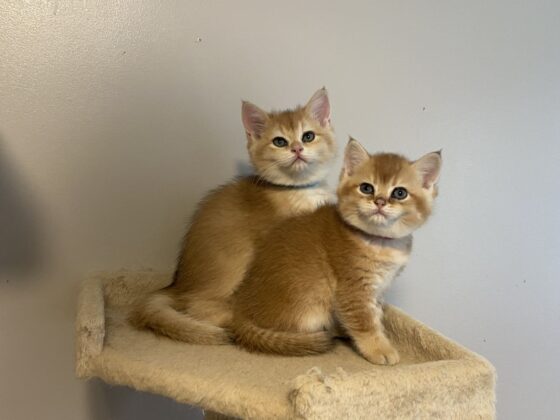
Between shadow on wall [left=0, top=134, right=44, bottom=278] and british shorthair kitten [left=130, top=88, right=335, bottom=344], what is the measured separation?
313mm

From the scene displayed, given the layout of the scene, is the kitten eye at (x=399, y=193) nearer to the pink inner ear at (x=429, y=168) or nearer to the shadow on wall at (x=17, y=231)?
the pink inner ear at (x=429, y=168)

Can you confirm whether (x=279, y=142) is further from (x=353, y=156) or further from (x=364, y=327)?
(x=364, y=327)

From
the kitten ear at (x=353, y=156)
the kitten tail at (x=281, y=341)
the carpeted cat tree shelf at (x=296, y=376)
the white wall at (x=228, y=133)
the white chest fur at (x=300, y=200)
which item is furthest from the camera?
the white wall at (x=228, y=133)

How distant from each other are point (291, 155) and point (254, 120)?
0.44ft

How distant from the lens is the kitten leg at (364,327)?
1007mm

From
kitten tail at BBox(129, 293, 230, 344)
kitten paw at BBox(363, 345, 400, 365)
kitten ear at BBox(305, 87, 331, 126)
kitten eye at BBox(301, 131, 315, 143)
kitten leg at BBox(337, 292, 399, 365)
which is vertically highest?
kitten ear at BBox(305, 87, 331, 126)

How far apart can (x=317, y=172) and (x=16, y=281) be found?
2.45 ft

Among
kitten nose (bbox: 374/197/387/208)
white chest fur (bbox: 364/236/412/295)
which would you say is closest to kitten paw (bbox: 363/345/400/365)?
white chest fur (bbox: 364/236/412/295)

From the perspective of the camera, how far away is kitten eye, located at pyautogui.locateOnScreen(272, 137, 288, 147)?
1.21 meters

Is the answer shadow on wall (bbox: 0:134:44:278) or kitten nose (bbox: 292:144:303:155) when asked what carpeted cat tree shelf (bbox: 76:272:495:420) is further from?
kitten nose (bbox: 292:144:303:155)

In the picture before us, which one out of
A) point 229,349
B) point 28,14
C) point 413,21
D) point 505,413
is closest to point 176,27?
point 28,14

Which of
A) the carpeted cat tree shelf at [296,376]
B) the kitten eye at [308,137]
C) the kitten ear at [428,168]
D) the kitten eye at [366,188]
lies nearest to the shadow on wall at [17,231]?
the carpeted cat tree shelf at [296,376]

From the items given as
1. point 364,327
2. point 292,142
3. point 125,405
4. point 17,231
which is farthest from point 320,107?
point 125,405

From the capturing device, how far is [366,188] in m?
1.05
